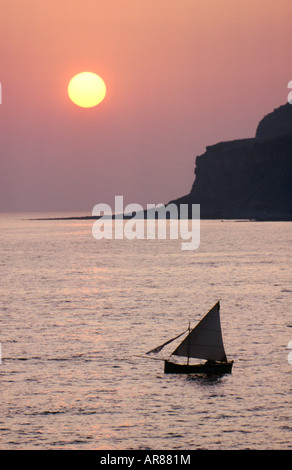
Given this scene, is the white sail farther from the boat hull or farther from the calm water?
the calm water

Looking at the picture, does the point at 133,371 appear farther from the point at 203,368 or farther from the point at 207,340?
the point at 207,340

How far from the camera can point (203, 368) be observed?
149 ft

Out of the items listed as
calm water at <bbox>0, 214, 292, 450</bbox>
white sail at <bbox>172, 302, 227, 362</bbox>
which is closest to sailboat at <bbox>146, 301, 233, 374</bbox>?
white sail at <bbox>172, 302, 227, 362</bbox>

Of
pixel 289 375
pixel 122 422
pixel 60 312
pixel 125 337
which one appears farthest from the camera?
pixel 60 312

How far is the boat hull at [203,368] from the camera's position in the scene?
45344mm

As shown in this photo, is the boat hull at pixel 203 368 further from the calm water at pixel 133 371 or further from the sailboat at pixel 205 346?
the calm water at pixel 133 371

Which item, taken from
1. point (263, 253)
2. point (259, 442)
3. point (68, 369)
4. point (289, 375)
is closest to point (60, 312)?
point (68, 369)

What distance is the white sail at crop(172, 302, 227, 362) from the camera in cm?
4625

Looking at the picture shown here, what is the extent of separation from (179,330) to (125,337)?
584cm

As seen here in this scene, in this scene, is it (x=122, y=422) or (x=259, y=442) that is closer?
(x=259, y=442)

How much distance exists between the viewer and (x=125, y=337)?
196ft

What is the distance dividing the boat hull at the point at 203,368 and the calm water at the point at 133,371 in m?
0.44

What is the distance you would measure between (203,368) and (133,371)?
4.81m

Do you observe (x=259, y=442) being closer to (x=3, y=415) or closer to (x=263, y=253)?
(x=3, y=415)
